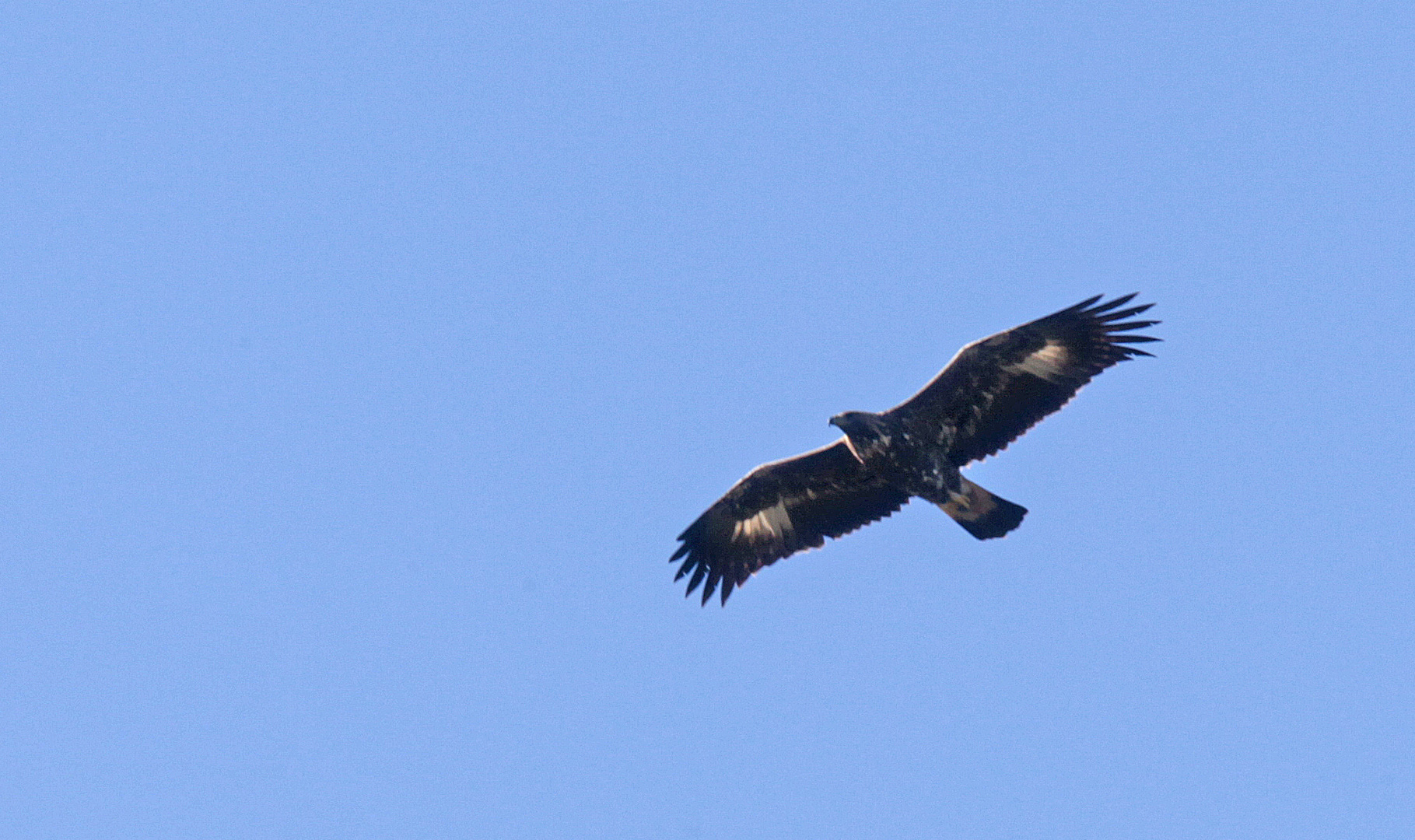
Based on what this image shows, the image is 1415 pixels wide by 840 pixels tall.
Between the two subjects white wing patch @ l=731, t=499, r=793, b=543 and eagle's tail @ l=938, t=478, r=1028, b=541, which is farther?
white wing patch @ l=731, t=499, r=793, b=543

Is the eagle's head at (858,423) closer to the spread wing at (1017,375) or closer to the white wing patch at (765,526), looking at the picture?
the spread wing at (1017,375)

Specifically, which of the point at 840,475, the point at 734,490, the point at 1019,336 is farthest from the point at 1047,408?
the point at 734,490

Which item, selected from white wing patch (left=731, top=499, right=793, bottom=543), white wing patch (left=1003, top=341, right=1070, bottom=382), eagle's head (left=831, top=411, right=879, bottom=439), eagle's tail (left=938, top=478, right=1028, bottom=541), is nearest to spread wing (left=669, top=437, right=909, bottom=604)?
white wing patch (left=731, top=499, right=793, bottom=543)

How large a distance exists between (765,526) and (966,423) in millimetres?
2740

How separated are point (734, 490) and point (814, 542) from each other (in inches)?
43.5

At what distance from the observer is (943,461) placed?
1802 cm

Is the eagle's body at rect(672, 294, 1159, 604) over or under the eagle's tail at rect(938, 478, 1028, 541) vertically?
over

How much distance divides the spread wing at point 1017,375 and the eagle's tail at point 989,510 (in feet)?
1.24

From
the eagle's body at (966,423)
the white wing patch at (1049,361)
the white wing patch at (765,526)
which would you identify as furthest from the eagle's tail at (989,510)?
the white wing patch at (765,526)

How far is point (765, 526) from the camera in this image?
19.2m

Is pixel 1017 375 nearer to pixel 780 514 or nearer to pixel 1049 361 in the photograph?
pixel 1049 361

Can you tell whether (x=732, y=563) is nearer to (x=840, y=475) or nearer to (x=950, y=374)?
(x=840, y=475)

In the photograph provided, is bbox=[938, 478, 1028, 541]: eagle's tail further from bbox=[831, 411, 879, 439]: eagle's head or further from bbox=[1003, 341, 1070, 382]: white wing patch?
bbox=[1003, 341, 1070, 382]: white wing patch

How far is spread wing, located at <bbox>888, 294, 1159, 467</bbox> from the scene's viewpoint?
58.2 feet
